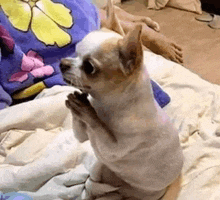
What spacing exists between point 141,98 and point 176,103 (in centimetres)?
57

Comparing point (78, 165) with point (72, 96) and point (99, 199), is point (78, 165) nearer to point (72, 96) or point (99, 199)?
point (99, 199)

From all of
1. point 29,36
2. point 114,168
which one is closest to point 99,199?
point 114,168

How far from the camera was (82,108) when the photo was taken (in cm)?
61

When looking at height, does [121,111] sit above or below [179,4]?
above

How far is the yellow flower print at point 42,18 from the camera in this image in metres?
1.20

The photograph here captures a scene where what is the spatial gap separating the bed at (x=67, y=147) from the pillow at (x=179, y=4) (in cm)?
121

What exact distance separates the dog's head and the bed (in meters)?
0.33

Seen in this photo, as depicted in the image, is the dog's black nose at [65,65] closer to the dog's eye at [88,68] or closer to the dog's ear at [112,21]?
the dog's eye at [88,68]

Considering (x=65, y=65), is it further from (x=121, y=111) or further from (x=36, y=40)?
(x=36, y=40)

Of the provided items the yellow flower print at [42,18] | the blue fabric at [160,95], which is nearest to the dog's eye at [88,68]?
the blue fabric at [160,95]

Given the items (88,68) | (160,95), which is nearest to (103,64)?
(88,68)

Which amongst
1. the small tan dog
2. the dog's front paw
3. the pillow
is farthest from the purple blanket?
the pillow

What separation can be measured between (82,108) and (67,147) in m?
0.39

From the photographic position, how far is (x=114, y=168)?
75 cm
